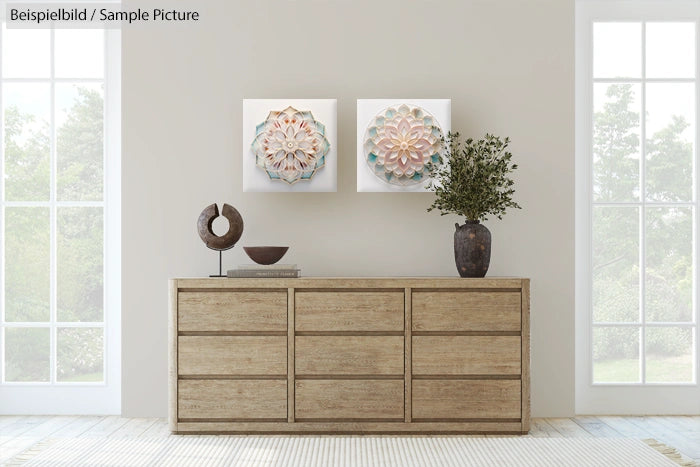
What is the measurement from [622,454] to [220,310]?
1934 mm

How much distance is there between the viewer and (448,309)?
3402 mm

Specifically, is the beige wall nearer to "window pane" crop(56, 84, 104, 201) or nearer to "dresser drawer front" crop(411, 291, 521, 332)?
"window pane" crop(56, 84, 104, 201)

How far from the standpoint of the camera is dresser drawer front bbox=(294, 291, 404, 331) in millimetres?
3395

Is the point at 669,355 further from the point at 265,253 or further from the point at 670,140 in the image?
the point at 265,253

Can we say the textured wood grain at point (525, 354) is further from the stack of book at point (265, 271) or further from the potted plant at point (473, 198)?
the stack of book at point (265, 271)

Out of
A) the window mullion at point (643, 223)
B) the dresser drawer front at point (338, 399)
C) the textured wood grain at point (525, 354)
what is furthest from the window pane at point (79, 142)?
the window mullion at point (643, 223)

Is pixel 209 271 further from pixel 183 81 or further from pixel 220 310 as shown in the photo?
pixel 183 81

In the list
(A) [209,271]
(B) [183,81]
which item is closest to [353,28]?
(B) [183,81]

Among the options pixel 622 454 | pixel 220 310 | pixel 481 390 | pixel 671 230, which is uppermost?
pixel 671 230

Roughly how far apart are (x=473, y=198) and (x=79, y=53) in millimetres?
2330

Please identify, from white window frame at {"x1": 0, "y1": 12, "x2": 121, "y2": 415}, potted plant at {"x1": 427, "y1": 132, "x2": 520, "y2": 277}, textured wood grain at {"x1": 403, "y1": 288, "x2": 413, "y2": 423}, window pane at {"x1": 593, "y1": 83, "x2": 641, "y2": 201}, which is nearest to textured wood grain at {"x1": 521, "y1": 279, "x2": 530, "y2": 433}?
potted plant at {"x1": 427, "y1": 132, "x2": 520, "y2": 277}

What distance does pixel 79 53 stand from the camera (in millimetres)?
3982

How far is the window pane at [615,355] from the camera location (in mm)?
3938

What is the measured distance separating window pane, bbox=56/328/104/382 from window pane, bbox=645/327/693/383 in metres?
3.05
